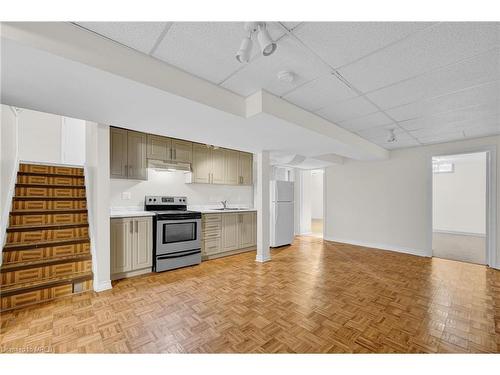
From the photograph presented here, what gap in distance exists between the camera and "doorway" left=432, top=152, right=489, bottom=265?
21.0 feet

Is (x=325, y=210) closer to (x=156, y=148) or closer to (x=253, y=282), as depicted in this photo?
(x=253, y=282)

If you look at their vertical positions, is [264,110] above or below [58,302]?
above

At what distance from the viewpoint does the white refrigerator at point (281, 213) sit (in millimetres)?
5062

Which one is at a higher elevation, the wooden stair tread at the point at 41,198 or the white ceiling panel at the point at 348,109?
the white ceiling panel at the point at 348,109

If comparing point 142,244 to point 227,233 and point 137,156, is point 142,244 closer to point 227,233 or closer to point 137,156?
point 137,156

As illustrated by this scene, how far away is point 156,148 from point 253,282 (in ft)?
8.74

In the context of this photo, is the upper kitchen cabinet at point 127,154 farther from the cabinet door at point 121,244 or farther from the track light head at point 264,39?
the track light head at point 264,39

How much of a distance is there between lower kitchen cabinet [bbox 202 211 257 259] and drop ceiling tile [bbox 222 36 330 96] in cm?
256

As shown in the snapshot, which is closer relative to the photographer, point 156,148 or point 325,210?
point 156,148

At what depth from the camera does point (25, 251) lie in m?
2.51

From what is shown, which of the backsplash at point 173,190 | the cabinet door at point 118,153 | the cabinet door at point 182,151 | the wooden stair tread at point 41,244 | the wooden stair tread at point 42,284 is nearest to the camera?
the wooden stair tread at point 42,284

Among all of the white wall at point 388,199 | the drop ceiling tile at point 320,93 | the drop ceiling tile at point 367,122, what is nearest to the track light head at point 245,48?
the drop ceiling tile at point 320,93

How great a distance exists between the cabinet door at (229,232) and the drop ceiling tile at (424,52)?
3166 millimetres
